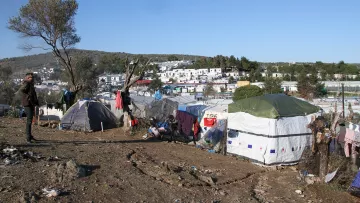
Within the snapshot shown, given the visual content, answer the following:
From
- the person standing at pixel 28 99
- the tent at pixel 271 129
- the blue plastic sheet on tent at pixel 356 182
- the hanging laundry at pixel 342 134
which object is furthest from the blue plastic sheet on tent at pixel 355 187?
the person standing at pixel 28 99

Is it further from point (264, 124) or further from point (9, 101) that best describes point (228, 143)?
point (9, 101)

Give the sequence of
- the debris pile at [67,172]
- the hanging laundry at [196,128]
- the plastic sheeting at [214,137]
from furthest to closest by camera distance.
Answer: the hanging laundry at [196,128] → the plastic sheeting at [214,137] → the debris pile at [67,172]

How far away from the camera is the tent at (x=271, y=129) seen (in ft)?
34.6

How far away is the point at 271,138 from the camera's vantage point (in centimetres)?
1047

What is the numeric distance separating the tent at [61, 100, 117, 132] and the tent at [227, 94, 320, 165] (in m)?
5.50

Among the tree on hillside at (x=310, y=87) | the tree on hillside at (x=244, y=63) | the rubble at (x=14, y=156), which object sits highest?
the tree on hillside at (x=244, y=63)

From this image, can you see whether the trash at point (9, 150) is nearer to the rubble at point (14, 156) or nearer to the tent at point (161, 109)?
the rubble at point (14, 156)

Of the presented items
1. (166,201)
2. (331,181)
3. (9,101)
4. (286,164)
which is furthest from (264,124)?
(9,101)

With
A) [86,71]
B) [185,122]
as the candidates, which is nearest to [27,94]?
[185,122]

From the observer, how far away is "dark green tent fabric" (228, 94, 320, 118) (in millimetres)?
10649

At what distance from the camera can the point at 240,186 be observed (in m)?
7.33

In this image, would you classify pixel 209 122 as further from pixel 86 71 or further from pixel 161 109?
pixel 86 71

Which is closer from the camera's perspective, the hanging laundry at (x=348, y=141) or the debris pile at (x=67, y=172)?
the debris pile at (x=67, y=172)

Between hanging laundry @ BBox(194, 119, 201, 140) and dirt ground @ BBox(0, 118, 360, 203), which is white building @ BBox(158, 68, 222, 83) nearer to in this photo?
hanging laundry @ BBox(194, 119, 201, 140)
